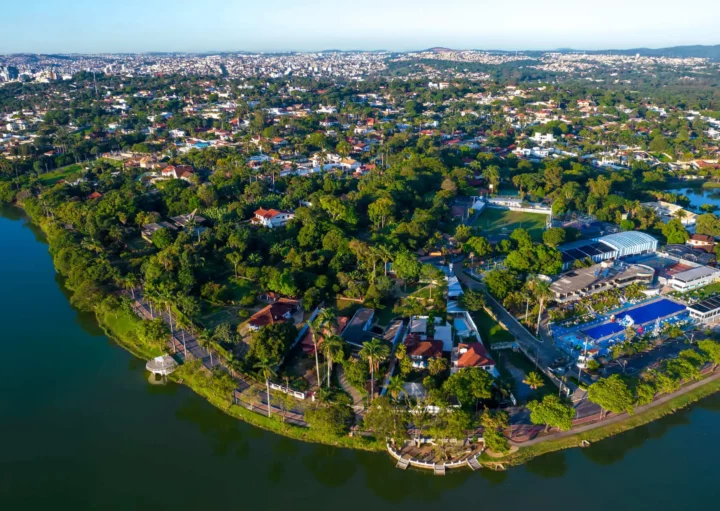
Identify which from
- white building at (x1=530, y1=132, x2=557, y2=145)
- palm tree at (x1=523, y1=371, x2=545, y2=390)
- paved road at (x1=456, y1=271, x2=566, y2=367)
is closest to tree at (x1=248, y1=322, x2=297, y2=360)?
palm tree at (x1=523, y1=371, x2=545, y2=390)

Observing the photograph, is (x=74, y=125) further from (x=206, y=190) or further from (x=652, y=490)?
(x=652, y=490)

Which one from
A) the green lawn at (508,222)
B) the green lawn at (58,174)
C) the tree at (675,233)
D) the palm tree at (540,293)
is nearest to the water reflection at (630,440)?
the palm tree at (540,293)

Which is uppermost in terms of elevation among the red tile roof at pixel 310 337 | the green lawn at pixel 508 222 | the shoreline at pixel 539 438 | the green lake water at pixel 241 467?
the red tile roof at pixel 310 337

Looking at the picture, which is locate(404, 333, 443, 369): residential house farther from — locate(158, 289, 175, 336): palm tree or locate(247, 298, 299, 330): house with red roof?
locate(158, 289, 175, 336): palm tree

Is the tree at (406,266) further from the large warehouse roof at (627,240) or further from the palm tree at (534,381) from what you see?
the large warehouse roof at (627,240)

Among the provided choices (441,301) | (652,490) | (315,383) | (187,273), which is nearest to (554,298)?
(441,301)
